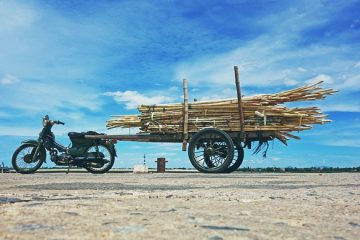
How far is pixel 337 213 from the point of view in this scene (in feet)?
8.86

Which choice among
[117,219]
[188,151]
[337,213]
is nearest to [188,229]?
[117,219]

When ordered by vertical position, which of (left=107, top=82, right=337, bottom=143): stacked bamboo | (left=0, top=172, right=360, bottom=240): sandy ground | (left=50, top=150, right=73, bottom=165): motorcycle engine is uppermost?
(left=107, top=82, right=337, bottom=143): stacked bamboo

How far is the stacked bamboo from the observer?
10.1 m

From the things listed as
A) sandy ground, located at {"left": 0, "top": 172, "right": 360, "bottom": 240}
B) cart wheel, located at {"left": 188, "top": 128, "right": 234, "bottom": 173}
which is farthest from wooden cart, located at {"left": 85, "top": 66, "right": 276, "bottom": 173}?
sandy ground, located at {"left": 0, "top": 172, "right": 360, "bottom": 240}

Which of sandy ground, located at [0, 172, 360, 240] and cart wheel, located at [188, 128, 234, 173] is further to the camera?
cart wheel, located at [188, 128, 234, 173]

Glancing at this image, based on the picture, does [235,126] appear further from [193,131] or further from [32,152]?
[32,152]

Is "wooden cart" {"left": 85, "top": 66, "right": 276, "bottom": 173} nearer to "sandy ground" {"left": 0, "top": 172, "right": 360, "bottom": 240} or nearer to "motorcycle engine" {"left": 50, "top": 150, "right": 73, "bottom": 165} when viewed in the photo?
"motorcycle engine" {"left": 50, "top": 150, "right": 73, "bottom": 165}

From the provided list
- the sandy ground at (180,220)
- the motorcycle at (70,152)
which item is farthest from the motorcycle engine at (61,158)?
the sandy ground at (180,220)

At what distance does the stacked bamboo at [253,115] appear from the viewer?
10.1 meters

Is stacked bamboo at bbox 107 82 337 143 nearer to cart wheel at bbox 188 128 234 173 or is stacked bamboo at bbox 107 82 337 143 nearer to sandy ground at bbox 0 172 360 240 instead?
cart wheel at bbox 188 128 234 173

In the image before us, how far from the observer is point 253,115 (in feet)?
33.3

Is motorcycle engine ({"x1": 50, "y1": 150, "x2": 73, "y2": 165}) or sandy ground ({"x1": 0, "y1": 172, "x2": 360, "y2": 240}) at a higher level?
motorcycle engine ({"x1": 50, "y1": 150, "x2": 73, "y2": 165})

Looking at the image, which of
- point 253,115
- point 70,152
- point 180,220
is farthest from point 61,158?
point 180,220

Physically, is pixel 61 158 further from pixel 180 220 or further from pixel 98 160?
pixel 180 220
